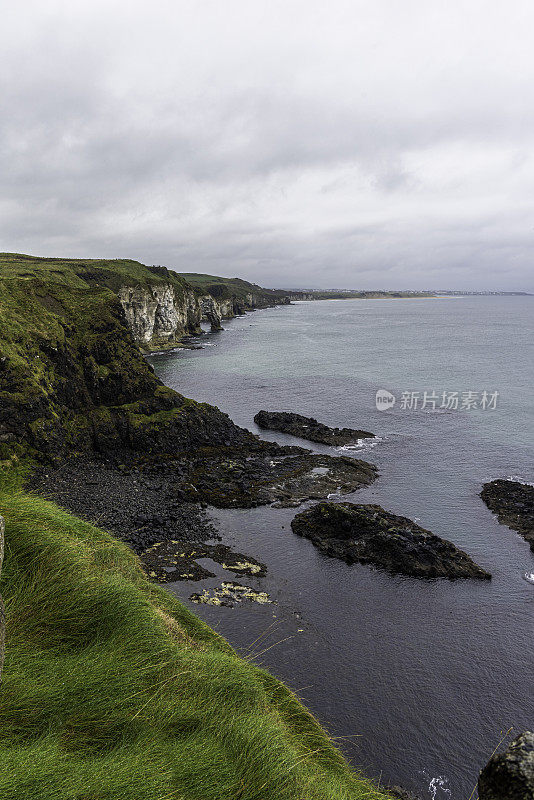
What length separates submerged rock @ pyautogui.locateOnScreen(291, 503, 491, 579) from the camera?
24.9 m

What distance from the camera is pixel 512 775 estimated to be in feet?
19.0

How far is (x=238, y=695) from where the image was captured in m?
7.83

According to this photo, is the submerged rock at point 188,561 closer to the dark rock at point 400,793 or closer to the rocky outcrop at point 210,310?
the dark rock at point 400,793

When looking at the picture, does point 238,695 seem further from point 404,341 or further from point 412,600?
point 404,341

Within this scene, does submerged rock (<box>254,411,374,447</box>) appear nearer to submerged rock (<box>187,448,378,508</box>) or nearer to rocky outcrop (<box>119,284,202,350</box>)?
submerged rock (<box>187,448,378,508</box>)

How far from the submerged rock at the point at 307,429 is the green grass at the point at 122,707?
35.8 meters

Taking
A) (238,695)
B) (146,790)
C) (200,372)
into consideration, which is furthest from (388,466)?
(200,372)

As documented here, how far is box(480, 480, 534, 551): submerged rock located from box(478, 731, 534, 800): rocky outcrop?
81.8 ft

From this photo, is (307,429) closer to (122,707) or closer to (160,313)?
(122,707)

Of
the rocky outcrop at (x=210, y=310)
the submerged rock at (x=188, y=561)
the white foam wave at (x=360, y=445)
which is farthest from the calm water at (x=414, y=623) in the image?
the rocky outcrop at (x=210, y=310)

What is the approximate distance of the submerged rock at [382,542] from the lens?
24906 mm

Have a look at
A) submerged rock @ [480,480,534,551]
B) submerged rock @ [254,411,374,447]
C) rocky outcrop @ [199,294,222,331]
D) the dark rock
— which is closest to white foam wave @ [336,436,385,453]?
submerged rock @ [254,411,374,447]

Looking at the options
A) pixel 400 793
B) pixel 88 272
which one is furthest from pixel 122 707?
pixel 88 272

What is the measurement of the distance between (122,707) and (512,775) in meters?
5.18
